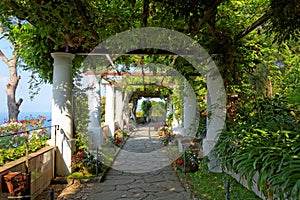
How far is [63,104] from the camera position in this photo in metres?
5.08

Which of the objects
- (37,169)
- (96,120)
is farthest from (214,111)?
(96,120)

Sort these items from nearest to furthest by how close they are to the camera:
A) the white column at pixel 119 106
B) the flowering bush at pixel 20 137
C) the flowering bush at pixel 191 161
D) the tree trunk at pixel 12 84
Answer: the flowering bush at pixel 20 137 < the flowering bush at pixel 191 161 < the tree trunk at pixel 12 84 < the white column at pixel 119 106

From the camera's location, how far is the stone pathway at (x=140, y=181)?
4.07m

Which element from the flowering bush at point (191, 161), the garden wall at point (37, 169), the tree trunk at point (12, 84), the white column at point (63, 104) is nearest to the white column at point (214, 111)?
the flowering bush at point (191, 161)

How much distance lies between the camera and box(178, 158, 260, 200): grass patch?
349 centimetres

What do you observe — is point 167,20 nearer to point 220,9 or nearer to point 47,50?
point 220,9

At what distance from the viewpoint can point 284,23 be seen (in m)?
3.18

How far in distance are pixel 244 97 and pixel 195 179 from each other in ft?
5.59

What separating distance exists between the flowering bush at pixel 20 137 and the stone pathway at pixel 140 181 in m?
1.24

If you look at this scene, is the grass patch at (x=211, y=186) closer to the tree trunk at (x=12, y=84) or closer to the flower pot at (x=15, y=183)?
the flower pot at (x=15, y=183)

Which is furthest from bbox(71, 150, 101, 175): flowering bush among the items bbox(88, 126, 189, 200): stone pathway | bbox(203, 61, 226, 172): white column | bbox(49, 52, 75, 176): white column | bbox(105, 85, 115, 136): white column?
bbox(105, 85, 115, 136): white column

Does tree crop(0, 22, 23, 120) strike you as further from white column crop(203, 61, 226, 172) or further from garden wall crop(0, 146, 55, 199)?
white column crop(203, 61, 226, 172)

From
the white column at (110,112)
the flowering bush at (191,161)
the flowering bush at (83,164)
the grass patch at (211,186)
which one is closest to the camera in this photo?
the grass patch at (211,186)

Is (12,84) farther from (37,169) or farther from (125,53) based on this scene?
(37,169)
